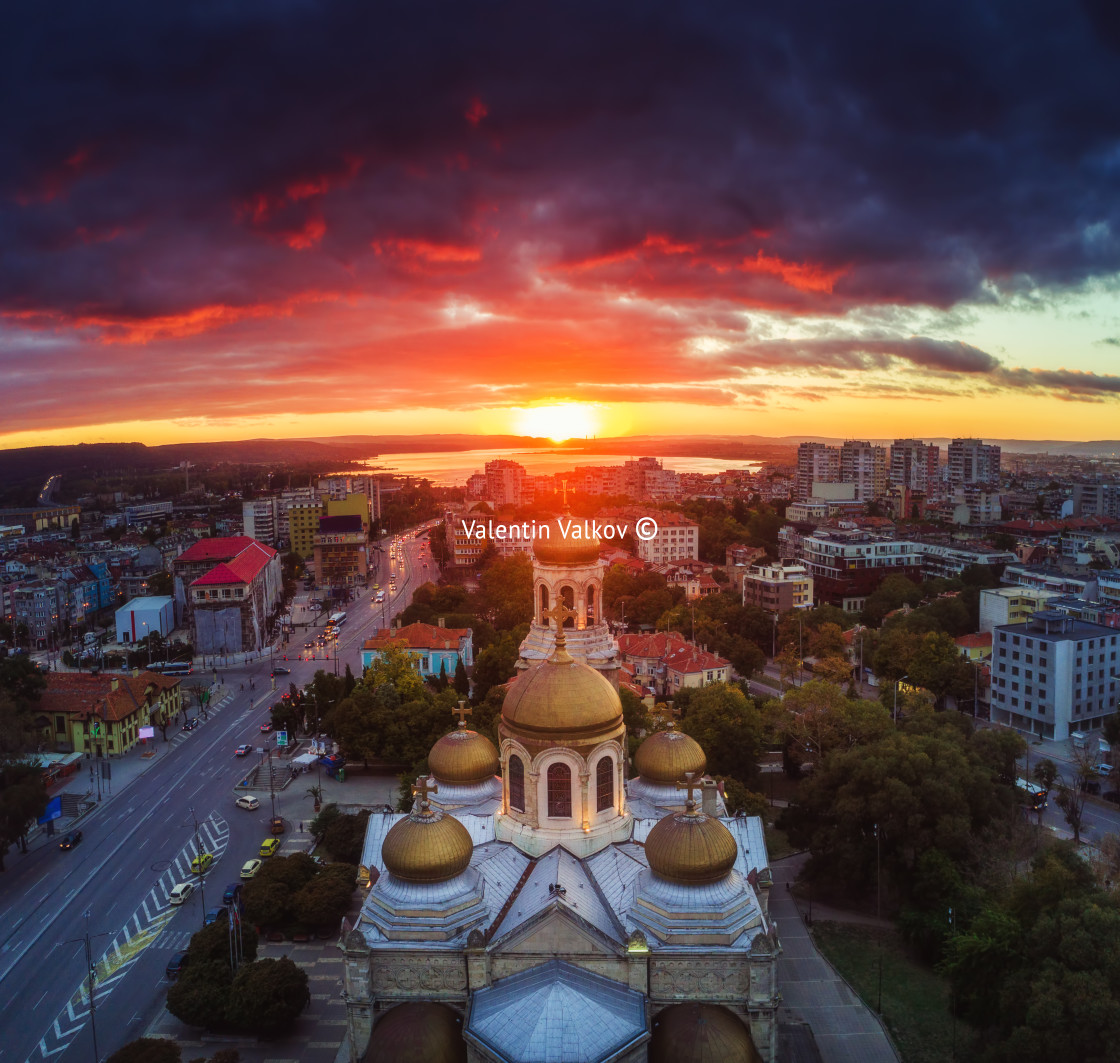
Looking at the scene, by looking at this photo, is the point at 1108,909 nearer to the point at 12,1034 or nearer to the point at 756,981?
the point at 756,981

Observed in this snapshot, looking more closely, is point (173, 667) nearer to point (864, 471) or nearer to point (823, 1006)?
point (823, 1006)

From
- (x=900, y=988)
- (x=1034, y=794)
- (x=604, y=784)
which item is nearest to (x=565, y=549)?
(x=604, y=784)

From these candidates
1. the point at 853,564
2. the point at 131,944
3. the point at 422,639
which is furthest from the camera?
the point at 853,564

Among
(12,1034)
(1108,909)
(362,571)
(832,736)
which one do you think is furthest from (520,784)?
(362,571)

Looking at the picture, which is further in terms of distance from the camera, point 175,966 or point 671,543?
point 671,543

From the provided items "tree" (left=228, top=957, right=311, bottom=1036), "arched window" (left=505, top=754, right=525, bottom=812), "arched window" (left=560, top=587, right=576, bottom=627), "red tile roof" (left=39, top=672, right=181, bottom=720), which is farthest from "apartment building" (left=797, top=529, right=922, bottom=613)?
"tree" (left=228, top=957, right=311, bottom=1036)

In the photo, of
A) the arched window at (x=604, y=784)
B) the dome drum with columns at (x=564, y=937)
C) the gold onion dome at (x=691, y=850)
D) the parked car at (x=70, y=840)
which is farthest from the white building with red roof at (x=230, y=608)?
the gold onion dome at (x=691, y=850)
